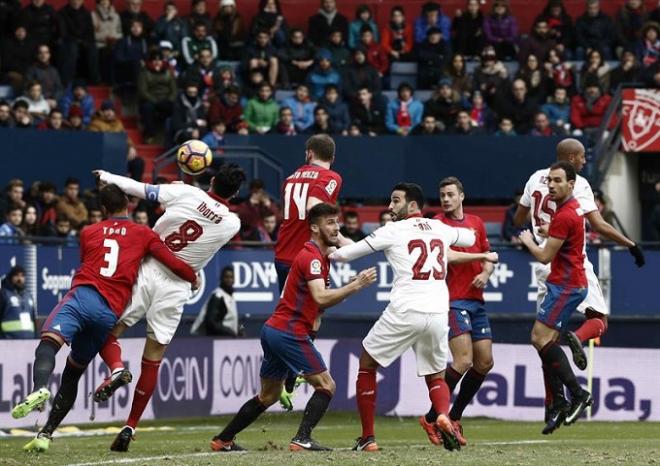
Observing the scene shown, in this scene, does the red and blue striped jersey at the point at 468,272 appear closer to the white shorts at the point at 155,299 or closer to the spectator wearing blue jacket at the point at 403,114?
the white shorts at the point at 155,299

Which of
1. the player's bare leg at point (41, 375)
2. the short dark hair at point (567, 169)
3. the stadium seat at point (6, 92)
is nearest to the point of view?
the player's bare leg at point (41, 375)

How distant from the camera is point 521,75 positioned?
2789 centimetres

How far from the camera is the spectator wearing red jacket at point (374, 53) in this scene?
28828 mm

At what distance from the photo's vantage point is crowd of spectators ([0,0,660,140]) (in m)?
26.5

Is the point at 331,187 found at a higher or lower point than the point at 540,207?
higher

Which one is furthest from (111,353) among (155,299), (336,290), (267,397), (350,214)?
(350,214)

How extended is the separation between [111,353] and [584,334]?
14.5ft

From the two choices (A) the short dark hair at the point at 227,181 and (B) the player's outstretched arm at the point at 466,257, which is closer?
(B) the player's outstretched arm at the point at 466,257

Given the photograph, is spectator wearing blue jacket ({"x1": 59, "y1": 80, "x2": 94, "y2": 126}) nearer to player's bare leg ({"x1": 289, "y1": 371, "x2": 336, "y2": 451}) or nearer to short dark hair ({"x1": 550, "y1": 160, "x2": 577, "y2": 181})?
short dark hair ({"x1": 550, "y1": 160, "x2": 577, "y2": 181})

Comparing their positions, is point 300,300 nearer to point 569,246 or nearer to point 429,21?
point 569,246

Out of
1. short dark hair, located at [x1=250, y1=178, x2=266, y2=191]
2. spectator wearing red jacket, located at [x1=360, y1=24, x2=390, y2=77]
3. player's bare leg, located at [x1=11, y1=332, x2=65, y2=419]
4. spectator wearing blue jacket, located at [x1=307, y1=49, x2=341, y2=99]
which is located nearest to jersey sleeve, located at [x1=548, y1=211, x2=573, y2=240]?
player's bare leg, located at [x1=11, y1=332, x2=65, y2=419]

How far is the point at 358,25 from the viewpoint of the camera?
2938cm

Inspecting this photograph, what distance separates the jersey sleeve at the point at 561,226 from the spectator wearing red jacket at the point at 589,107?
13.4m

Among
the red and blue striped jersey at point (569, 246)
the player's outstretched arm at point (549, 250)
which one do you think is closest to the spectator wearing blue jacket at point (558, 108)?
the red and blue striped jersey at point (569, 246)
